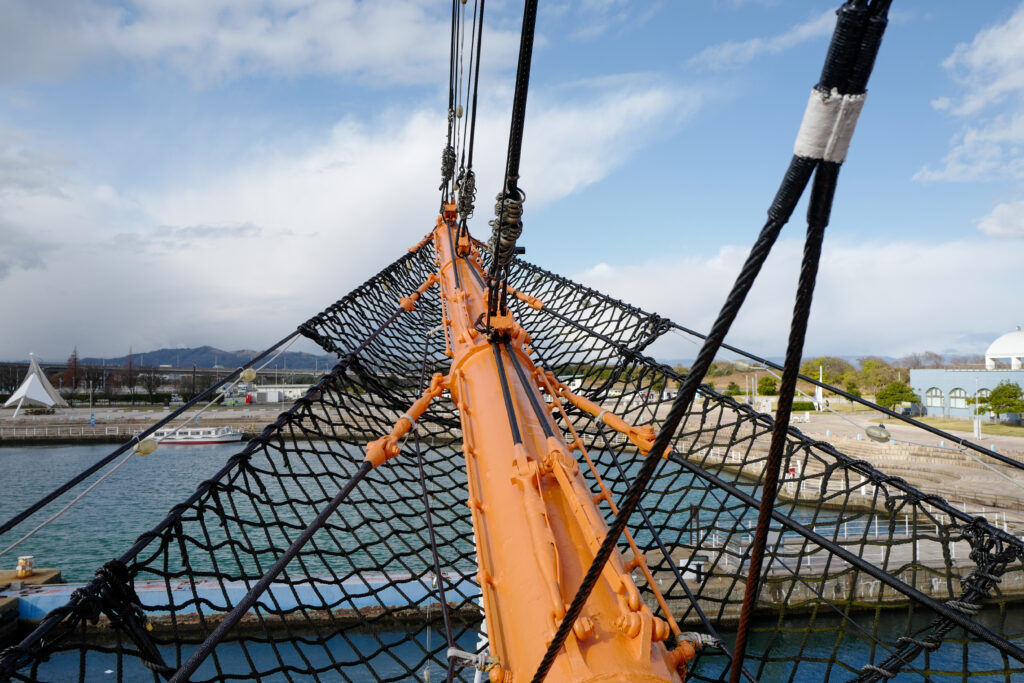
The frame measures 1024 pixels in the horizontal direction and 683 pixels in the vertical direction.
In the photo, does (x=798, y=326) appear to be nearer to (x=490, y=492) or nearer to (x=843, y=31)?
(x=843, y=31)

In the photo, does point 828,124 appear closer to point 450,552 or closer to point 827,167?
point 827,167

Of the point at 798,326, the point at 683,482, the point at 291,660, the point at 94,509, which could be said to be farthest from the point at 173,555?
the point at 798,326

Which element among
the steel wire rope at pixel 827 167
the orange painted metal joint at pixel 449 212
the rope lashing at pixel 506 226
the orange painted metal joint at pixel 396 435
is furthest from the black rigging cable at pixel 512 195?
the orange painted metal joint at pixel 449 212

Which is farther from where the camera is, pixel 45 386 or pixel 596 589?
pixel 45 386

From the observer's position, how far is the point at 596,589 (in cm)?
103

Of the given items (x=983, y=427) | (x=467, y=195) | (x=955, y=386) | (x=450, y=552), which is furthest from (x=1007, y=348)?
(x=467, y=195)

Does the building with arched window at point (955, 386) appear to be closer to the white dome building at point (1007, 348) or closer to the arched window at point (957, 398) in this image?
the arched window at point (957, 398)

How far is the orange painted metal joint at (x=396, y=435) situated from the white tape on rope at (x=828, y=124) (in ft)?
4.64

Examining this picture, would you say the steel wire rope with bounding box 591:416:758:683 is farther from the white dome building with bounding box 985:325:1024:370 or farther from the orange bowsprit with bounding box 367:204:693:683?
the white dome building with bounding box 985:325:1024:370

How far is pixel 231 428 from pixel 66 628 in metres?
21.7

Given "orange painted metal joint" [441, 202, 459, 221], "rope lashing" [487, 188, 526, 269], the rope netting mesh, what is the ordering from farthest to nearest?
"orange painted metal joint" [441, 202, 459, 221], "rope lashing" [487, 188, 526, 269], the rope netting mesh

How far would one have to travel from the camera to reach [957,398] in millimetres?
20250

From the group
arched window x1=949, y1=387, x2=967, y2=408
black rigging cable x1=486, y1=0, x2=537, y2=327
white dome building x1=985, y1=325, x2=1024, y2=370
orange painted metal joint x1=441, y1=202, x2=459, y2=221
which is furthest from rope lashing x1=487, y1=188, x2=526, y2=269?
white dome building x1=985, y1=325, x2=1024, y2=370

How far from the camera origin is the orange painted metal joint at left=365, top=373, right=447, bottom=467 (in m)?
1.76
